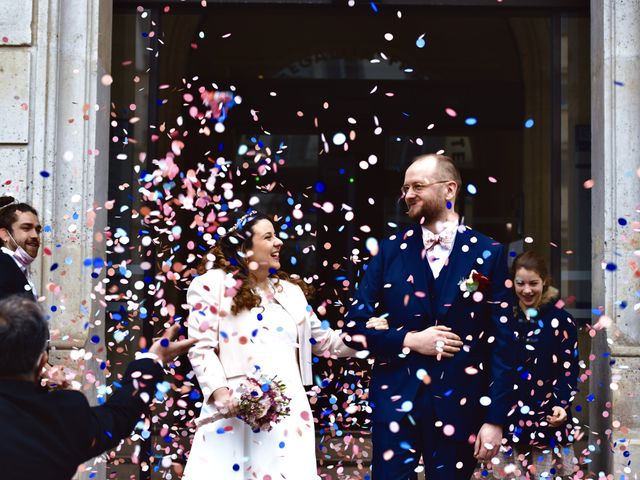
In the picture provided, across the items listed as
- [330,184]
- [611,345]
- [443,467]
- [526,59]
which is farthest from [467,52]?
[443,467]

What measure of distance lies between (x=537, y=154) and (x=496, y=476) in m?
5.84

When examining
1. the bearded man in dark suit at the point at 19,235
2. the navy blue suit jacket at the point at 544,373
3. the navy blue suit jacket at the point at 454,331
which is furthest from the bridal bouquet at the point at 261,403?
the navy blue suit jacket at the point at 544,373

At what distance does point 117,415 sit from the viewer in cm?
341

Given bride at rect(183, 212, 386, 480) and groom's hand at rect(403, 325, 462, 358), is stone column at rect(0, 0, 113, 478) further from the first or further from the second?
groom's hand at rect(403, 325, 462, 358)

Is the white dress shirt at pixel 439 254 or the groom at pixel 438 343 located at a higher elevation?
the white dress shirt at pixel 439 254

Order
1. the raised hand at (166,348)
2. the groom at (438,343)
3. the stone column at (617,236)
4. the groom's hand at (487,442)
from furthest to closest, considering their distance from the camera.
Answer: the stone column at (617,236) < the groom at (438,343) < the groom's hand at (487,442) < the raised hand at (166,348)

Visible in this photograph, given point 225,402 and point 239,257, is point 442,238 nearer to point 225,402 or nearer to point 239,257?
point 239,257

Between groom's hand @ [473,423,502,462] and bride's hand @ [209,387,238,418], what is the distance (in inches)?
43.4

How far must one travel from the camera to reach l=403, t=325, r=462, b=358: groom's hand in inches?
189

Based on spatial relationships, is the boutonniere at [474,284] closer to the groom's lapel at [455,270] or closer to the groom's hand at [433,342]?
the groom's lapel at [455,270]

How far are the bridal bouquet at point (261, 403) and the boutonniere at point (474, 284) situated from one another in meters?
0.96

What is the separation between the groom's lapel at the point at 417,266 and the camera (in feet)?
16.2

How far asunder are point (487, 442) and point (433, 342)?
497 mm

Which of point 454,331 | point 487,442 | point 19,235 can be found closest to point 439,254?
point 454,331
